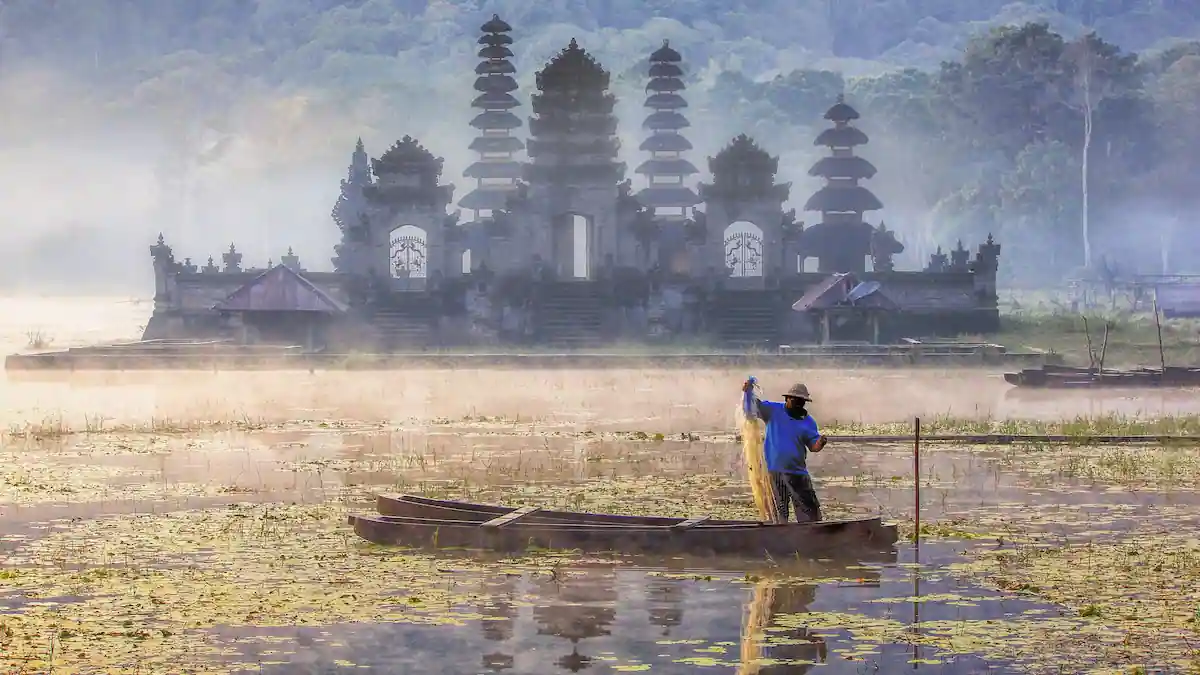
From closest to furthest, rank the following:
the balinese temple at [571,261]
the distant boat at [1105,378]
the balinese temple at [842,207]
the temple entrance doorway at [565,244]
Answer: the distant boat at [1105,378]
the balinese temple at [571,261]
the temple entrance doorway at [565,244]
the balinese temple at [842,207]

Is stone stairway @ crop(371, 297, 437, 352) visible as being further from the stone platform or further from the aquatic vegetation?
the aquatic vegetation

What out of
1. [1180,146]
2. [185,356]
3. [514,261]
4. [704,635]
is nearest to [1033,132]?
[1180,146]

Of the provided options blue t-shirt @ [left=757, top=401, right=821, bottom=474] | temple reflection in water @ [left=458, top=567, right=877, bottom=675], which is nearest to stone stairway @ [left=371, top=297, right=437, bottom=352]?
blue t-shirt @ [left=757, top=401, right=821, bottom=474]

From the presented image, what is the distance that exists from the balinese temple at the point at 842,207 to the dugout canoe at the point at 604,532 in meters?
52.2

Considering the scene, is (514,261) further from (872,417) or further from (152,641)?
(152,641)

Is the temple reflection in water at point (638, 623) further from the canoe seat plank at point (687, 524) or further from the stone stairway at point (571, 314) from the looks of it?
the stone stairway at point (571, 314)

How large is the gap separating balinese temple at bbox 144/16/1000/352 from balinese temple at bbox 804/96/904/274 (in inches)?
2.9

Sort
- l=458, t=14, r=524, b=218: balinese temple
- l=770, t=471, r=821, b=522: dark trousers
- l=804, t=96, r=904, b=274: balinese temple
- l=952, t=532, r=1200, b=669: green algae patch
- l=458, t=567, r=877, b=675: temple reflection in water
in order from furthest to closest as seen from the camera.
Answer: l=458, t=14, r=524, b=218: balinese temple
l=804, t=96, r=904, b=274: balinese temple
l=770, t=471, r=821, b=522: dark trousers
l=952, t=532, r=1200, b=669: green algae patch
l=458, t=567, r=877, b=675: temple reflection in water

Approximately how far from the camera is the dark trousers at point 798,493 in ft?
57.5

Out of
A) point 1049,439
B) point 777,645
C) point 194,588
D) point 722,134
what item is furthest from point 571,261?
point 722,134

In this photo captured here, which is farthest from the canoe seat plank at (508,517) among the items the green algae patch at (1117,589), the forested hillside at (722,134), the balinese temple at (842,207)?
the forested hillside at (722,134)

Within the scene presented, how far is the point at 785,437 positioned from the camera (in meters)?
17.4

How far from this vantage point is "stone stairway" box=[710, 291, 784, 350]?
5941 centimetres

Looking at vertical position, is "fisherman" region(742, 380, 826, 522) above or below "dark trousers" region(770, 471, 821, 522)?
above
